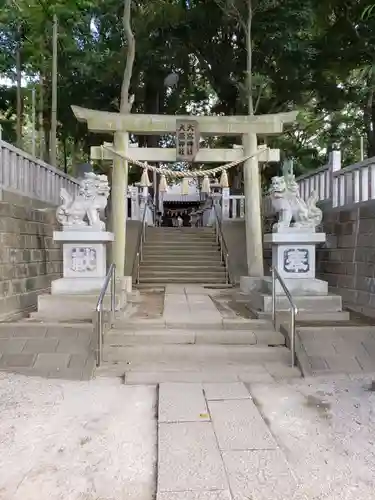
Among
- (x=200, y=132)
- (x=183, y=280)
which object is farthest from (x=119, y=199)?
(x=183, y=280)

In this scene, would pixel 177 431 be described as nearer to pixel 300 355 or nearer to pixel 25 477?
pixel 25 477

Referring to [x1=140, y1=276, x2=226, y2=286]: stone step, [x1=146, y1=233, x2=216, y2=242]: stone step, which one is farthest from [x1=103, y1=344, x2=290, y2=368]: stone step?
[x1=146, y1=233, x2=216, y2=242]: stone step

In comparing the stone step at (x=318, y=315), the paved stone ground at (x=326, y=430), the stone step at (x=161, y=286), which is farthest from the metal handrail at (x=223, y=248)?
the paved stone ground at (x=326, y=430)

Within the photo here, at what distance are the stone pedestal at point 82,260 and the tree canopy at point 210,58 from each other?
21.8ft

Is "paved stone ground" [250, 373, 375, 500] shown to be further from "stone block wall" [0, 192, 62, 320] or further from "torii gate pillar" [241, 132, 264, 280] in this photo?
"torii gate pillar" [241, 132, 264, 280]

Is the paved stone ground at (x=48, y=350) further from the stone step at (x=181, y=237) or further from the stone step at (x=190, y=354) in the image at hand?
the stone step at (x=181, y=237)

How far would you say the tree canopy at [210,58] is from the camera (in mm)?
11990

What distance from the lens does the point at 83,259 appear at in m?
6.68

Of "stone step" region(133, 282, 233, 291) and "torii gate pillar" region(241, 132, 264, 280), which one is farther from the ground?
"torii gate pillar" region(241, 132, 264, 280)

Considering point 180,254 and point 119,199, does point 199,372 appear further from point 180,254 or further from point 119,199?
point 180,254

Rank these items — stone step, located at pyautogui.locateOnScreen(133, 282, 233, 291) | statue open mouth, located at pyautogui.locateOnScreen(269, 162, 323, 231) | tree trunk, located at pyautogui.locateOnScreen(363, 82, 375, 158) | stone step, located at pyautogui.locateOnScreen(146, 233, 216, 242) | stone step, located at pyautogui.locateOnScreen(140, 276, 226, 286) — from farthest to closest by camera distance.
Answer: stone step, located at pyautogui.locateOnScreen(146, 233, 216, 242) < tree trunk, located at pyautogui.locateOnScreen(363, 82, 375, 158) < stone step, located at pyautogui.locateOnScreen(140, 276, 226, 286) < stone step, located at pyautogui.locateOnScreen(133, 282, 233, 291) < statue open mouth, located at pyautogui.locateOnScreen(269, 162, 323, 231)

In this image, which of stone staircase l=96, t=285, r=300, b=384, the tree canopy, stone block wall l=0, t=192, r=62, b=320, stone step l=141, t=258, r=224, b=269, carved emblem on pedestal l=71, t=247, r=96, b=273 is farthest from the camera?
the tree canopy

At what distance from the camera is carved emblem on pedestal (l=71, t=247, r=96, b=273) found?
6.67m

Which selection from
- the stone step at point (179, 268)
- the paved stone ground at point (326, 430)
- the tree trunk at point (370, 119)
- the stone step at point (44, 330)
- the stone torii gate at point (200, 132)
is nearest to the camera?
the paved stone ground at point (326, 430)
